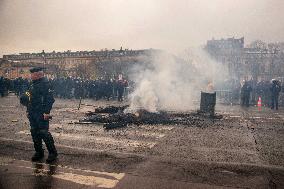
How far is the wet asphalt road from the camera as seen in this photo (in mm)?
6004

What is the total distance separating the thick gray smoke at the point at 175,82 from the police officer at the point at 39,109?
31.6 ft

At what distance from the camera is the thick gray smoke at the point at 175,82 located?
18103mm

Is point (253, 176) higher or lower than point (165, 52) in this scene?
lower

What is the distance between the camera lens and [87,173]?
21.3ft

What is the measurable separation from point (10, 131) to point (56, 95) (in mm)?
21219

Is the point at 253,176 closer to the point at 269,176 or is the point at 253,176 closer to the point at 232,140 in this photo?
the point at 269,176

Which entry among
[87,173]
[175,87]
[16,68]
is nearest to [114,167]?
[87,173]

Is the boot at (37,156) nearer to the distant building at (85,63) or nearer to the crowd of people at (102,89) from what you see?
the crowd of people at (102,89)

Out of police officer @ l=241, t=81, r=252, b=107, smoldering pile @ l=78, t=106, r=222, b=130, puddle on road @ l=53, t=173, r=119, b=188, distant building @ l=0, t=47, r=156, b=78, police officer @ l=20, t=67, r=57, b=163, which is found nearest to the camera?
puddle on road @ l=53, t=173, r=119, b=188

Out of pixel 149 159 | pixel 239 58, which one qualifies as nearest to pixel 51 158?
pixel 149 159

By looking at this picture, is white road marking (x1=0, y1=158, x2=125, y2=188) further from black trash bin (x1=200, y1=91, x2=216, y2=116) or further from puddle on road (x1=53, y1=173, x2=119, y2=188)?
black trash bin (x1=200, y1=91, x2=216, y2=116)

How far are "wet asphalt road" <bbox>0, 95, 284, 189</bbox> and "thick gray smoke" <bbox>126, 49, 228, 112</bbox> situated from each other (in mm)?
6382

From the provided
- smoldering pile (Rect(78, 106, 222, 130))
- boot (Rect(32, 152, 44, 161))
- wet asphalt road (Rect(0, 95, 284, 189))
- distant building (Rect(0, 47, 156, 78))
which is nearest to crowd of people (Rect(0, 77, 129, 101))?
smoldering pile (Rect(78, 106, 222, 130))

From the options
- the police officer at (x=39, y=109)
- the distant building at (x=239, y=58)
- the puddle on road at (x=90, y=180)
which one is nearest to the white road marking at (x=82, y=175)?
the puddle on road at (x=90, y=180)
